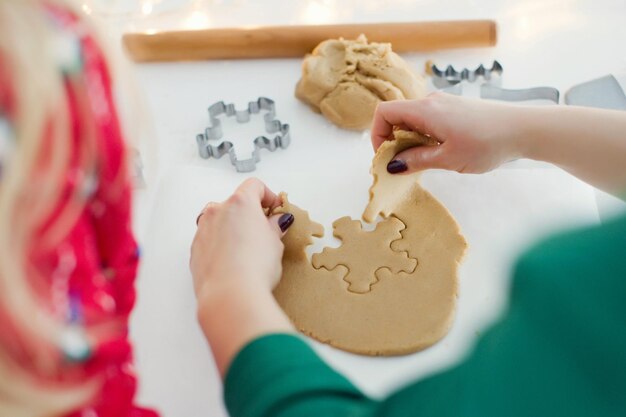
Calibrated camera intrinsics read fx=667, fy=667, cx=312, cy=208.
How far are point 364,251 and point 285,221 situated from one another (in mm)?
108

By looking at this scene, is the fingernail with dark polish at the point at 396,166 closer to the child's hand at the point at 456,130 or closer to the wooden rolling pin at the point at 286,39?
the child's hand at the point at 456,130

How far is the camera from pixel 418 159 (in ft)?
2.73

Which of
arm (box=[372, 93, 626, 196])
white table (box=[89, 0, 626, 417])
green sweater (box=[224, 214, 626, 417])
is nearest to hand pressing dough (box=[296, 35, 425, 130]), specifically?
white table (box=[89, 0, 626, 417])

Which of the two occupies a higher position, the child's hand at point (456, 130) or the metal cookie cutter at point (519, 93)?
the metal cookie cutter at point (519, 93)

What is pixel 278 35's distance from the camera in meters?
1.11

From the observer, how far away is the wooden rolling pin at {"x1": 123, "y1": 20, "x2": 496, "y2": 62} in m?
1.10

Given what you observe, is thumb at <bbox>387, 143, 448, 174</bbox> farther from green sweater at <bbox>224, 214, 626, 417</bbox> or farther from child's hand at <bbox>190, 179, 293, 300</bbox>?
green sweater at <bbox>224, 214, 626, 417</bbox>

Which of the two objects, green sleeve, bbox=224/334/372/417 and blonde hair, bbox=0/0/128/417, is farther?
green sleeve, bbox=224/334/372/417

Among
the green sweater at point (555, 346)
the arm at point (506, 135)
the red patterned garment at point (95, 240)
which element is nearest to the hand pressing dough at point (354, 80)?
the arm at point (506, 135)

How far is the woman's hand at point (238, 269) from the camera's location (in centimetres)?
61

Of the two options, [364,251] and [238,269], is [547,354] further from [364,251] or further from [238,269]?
[364,251]

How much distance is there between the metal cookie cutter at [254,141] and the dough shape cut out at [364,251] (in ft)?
0.57

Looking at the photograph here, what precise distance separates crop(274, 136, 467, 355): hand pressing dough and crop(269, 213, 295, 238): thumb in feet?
0.04

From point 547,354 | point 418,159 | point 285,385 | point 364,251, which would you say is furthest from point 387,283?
point 547,354
